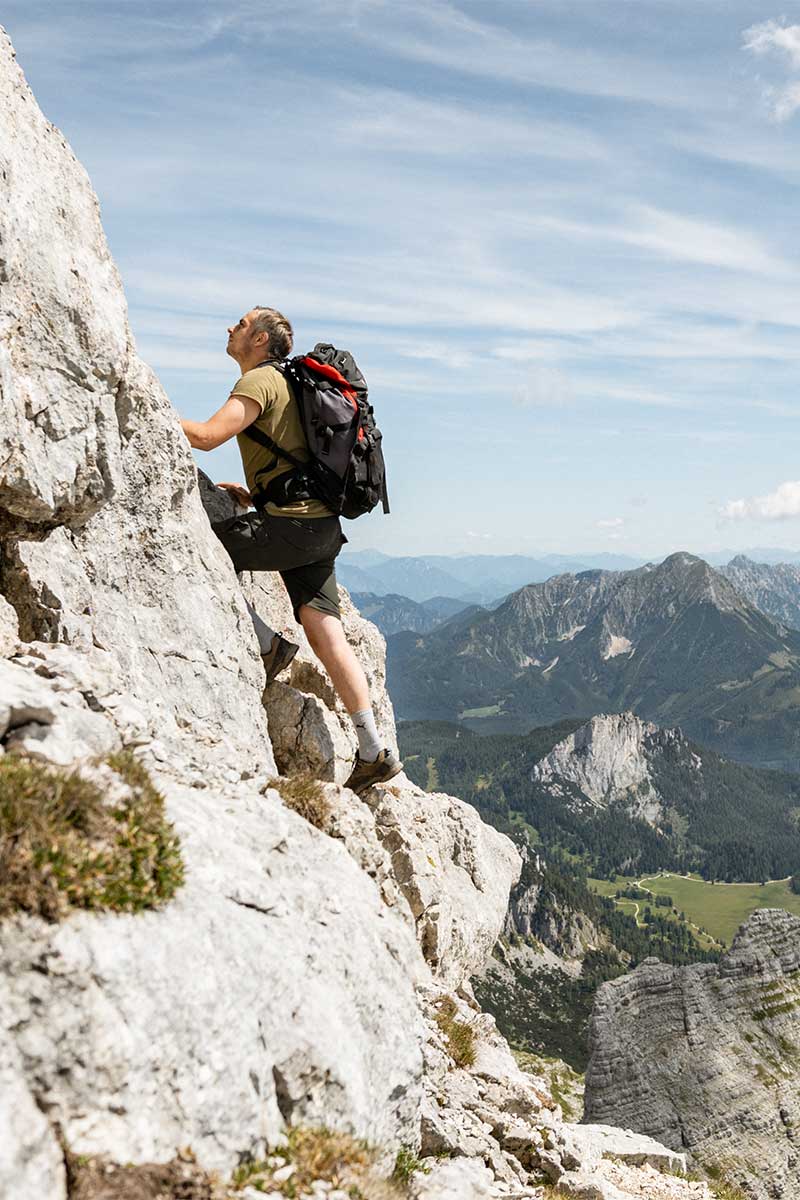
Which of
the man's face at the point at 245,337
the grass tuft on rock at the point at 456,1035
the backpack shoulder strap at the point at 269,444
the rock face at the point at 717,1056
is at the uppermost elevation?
the man's face at the point at 245,337

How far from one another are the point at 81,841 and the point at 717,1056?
191 feet

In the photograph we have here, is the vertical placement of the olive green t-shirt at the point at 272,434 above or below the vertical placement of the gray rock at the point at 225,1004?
above

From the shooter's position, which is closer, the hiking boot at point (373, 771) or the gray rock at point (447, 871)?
the hiking boot at point (373, 771)

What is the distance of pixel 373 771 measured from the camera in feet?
51.1

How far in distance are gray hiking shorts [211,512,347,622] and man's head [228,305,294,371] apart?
2.73 meters

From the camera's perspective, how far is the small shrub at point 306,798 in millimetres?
11047

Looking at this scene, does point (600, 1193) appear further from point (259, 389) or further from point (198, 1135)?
point (259, 389)

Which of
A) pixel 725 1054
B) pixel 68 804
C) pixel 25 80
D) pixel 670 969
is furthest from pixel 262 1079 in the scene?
pixel 670 969

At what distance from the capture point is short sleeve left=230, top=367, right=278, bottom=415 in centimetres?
1255

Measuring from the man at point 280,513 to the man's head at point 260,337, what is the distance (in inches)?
0.7

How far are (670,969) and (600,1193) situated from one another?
57.2m

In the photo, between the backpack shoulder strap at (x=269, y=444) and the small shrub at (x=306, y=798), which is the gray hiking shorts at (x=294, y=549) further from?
the small shrub at (x=306, y=798)

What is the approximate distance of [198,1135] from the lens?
637 centimetres

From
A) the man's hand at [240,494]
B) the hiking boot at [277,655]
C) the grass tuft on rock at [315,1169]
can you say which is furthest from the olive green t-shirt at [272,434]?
the grass tuft on rock at [315,1169]
